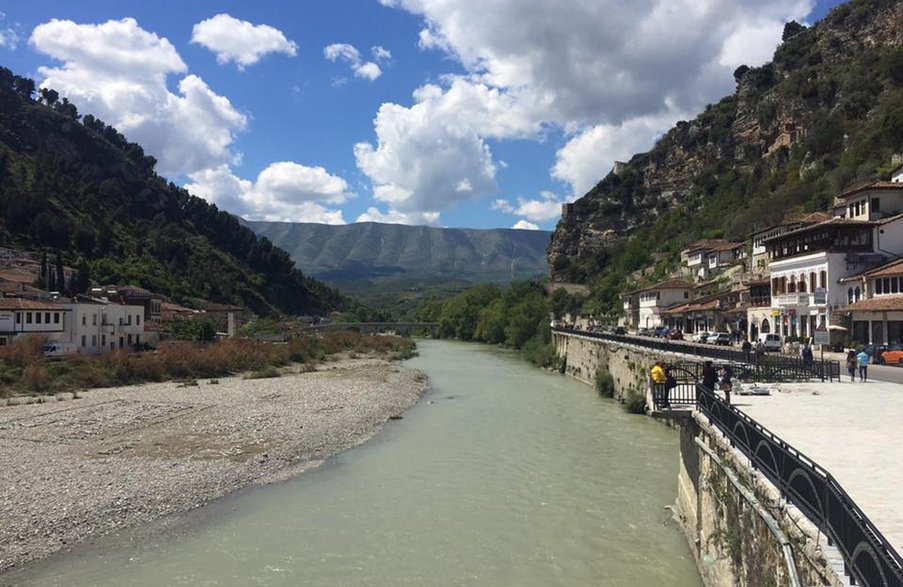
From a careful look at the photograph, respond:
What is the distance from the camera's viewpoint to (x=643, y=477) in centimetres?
2086

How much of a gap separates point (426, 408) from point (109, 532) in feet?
79.3

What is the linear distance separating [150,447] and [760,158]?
10961 centimetres

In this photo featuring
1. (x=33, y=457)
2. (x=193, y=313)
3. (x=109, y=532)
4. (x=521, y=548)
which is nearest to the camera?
(x=521, y=548)

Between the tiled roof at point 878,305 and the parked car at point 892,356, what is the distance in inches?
84.4

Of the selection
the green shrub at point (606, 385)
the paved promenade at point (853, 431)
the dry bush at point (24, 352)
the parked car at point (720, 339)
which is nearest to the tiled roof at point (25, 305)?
the dry bush at point (24, 352)

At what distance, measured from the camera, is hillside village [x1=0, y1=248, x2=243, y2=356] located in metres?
55.8

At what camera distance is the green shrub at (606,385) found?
4281 centimetres

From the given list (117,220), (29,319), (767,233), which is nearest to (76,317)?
(29,319)

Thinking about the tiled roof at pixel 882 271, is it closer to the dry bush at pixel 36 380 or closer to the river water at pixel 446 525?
the river water at pixel 446 525

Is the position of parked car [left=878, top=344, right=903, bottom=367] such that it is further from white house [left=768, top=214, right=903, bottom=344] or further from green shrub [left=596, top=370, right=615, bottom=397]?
green shrub [left=596, top=370, right=615, bottom=397]

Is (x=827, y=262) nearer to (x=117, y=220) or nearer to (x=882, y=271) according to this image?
(x=882, y=271)

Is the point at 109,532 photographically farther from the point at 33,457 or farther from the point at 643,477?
the point at 643,477

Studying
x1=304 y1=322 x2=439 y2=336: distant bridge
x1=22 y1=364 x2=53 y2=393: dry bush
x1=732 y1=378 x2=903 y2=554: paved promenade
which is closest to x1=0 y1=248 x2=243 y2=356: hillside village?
x1=22 y1=364 x2=53 y2=393: dry bush

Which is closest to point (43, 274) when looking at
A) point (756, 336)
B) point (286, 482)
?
point (286, 482)
